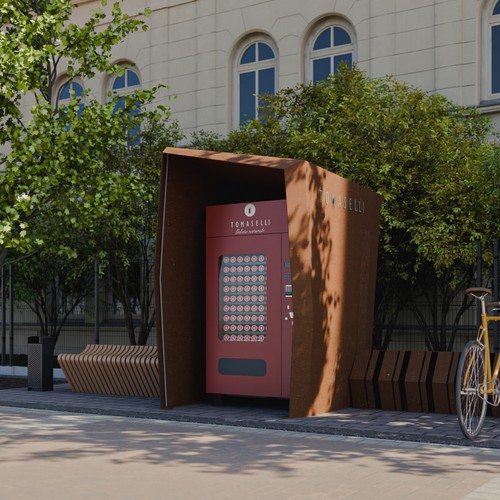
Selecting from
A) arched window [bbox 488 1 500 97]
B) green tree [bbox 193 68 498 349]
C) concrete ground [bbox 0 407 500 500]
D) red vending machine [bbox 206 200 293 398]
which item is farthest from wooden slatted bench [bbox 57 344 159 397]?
arched window [bbox 488 1 500 97]

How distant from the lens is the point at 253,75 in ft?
79.8

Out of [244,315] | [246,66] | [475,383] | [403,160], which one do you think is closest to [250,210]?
[244,315]

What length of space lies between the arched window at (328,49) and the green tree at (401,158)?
4.55 metres

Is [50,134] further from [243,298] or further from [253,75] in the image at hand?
[253,75]

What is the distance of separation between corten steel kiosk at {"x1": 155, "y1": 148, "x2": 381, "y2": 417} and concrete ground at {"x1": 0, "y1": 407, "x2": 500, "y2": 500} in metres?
1.24

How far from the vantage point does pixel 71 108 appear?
602 inches

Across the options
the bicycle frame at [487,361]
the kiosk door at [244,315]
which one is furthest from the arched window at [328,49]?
the bicycle frame at [487,361]

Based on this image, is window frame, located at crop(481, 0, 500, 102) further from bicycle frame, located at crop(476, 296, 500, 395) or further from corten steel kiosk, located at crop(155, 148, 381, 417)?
bicycle frame, located at crop(476, 296, 500, 395)

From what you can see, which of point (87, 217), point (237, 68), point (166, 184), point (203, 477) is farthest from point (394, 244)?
point (203, 477)

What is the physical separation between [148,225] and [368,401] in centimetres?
1013

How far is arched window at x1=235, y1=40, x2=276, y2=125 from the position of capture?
945 inches

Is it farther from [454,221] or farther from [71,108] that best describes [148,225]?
[454,221]

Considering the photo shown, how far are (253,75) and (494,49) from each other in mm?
6794

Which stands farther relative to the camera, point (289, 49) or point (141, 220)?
point (289, 49)
